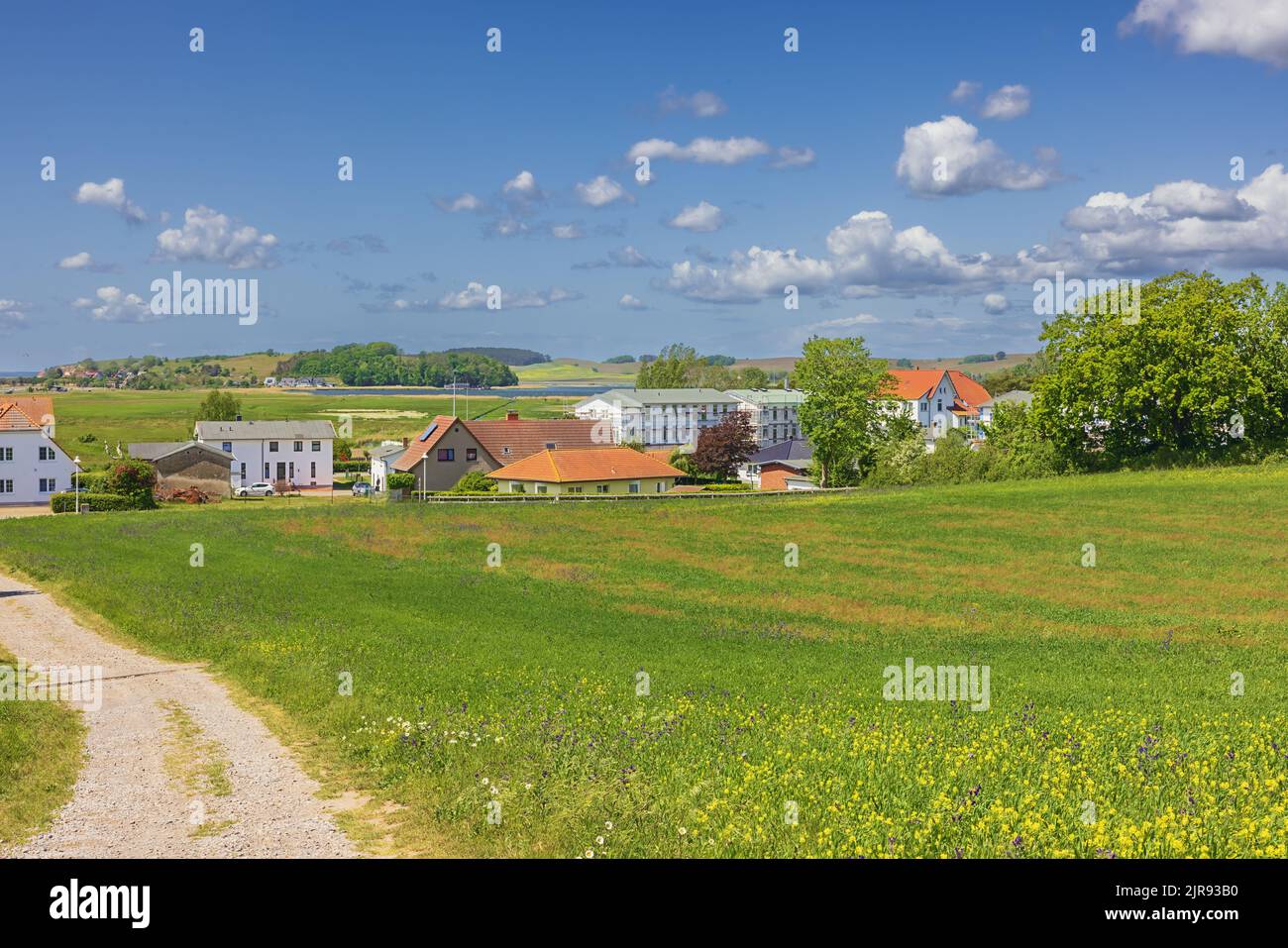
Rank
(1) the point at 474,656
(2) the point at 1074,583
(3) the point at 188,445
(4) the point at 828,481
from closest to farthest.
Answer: (1) the point at 474,656
(2) the point at 1074,583
(3) the point at 188,445
(4) the point at 828,481

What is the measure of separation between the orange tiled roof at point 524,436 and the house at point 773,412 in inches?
2464

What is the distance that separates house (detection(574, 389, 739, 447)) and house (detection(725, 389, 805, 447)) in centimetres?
542

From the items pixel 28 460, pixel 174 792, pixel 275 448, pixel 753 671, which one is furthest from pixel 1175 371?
pixel 28 460

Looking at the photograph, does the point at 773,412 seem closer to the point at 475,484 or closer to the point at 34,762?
the point at 475,484

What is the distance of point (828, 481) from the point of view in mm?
106375

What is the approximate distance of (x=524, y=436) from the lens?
97500 millimetres

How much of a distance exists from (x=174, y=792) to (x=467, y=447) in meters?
80.9

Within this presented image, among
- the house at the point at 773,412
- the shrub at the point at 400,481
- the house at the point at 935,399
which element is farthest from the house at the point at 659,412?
the shrub at the point at 400,481

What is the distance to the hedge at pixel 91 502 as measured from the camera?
2869 inches

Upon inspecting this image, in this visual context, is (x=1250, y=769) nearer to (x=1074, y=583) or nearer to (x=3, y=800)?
(x=3, y=800)

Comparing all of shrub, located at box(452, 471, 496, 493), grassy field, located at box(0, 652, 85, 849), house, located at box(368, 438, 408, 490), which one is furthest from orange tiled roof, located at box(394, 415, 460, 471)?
grassy field, located at box(0, 652, 85, 849)

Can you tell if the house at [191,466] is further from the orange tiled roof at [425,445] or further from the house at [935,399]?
the house at [935,399]
